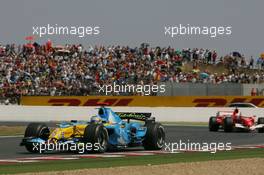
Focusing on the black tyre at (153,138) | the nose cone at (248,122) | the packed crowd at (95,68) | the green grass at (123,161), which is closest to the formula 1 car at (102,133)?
the black tyre at (153,138)

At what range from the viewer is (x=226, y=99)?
39875 millimetres

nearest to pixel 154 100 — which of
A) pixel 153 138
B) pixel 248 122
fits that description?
pixel 248 122

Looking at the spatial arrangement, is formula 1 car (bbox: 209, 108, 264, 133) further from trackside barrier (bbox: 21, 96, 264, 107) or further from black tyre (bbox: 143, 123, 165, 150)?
black tyre (bbox: 143, 123, 165, 150)

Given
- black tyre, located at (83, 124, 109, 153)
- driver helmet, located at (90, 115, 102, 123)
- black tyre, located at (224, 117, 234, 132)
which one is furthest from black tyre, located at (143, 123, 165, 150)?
black tyre, located at (224, 117, 234, 132)

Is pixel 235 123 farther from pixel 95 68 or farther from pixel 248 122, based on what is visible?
pixel 95 68

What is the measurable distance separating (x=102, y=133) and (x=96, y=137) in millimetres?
324

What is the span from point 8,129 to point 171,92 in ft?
38.5

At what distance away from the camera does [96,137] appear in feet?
53.1

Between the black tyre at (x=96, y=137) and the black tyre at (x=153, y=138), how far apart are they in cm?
185

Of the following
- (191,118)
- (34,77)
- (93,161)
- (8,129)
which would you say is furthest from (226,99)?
(93,161)

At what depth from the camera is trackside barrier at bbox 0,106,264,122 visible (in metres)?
38.3

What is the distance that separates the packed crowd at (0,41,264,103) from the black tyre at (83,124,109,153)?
2104 cm

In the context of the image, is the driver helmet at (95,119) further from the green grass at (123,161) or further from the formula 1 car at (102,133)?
the green grass at (123,161)

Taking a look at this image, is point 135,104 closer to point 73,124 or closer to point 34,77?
point 34,77
